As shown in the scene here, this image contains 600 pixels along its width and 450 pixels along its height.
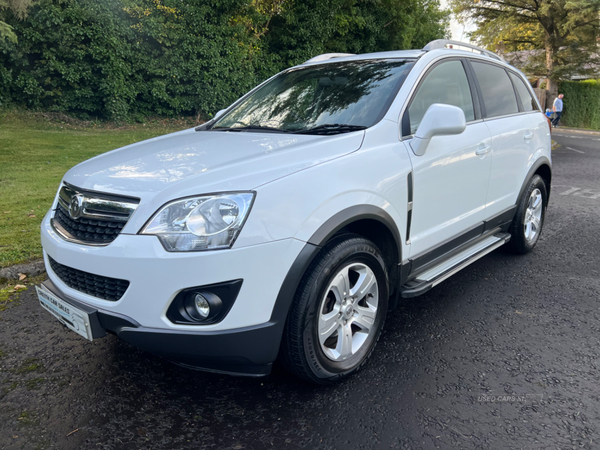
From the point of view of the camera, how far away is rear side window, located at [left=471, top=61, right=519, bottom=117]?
4020 millimetres

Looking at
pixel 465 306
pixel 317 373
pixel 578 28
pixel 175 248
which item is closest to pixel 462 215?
pixel 465 306

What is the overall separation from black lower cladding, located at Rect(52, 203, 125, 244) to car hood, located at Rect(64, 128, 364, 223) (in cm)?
16

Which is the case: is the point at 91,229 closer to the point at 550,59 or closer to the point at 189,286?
the point at 189,286

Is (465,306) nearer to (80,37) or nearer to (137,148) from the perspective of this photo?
(137,148)

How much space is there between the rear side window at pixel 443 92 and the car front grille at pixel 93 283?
1975 millimetres

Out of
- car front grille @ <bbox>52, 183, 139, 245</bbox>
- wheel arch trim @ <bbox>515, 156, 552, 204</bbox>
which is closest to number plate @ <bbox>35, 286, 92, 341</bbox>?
car front grille @ <bbox>52, 183, 139, 245</bbox>

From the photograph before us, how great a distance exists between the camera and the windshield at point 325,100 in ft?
10.1

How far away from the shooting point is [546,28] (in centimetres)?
2884

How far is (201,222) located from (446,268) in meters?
1.93

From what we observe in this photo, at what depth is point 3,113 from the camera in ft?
47.9

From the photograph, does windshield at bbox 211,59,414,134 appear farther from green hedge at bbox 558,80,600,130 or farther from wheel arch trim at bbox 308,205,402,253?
green hedge at bbox 558,80,600,130

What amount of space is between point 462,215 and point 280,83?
1.77m

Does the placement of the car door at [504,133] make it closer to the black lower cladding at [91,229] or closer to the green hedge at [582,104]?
the black lower cladding at [91,229]

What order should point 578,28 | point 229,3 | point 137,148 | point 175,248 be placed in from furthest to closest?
1. point 578,28
2. point 229,3
3. point 137,148
4. point 175,248
